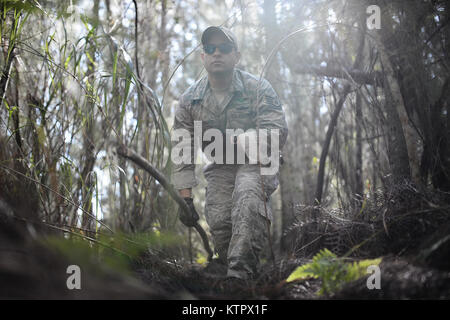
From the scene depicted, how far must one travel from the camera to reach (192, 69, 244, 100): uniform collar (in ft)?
9.90

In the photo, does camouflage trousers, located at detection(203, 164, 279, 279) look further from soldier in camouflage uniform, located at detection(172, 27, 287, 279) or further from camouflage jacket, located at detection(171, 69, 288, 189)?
camouflage jacket, located at detection(171, 69, 288, 189)

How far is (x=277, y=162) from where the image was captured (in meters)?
2.76

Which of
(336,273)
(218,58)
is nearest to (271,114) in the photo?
(218,58)

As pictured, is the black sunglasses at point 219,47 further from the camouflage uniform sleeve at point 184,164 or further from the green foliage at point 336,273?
the green foliage at point 336,273

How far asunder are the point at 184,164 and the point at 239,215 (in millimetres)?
878

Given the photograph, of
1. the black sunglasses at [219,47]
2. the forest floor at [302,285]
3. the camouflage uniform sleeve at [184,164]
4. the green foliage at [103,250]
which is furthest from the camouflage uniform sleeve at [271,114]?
the green foliage at [103,250]

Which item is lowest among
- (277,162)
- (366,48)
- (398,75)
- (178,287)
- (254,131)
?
(178,287)

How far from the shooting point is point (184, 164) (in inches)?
120

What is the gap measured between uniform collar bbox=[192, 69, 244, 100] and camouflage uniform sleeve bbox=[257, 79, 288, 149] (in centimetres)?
24

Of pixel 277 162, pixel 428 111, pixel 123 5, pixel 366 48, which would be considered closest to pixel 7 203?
pixel 277 162

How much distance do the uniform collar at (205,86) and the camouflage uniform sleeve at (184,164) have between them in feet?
0.39

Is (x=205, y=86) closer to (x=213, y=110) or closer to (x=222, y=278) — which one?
(x=213, y=110)

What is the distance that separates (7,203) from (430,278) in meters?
1.47

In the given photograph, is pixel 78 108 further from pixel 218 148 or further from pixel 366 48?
pixel 366 48
